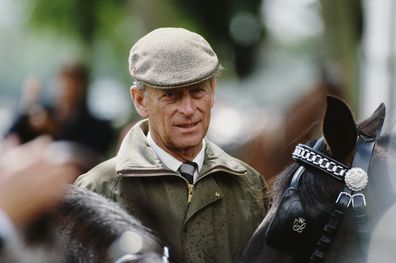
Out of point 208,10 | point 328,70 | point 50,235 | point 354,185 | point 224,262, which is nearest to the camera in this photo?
point 50,235

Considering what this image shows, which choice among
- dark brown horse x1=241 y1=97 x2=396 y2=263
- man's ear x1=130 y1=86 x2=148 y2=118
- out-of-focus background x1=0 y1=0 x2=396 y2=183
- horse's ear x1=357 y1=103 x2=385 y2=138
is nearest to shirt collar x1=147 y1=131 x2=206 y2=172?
man's ear x1=130 y1=86 x2=148 y2=118

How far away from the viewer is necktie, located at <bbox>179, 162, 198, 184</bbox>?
4.46 meters

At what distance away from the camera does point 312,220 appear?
3682 mm

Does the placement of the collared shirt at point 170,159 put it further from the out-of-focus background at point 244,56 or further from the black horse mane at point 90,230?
the black horse mane at point 90,230

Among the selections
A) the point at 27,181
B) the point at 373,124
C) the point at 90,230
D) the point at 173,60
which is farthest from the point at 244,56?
the point at 27,181

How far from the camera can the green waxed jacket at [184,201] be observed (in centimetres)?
429

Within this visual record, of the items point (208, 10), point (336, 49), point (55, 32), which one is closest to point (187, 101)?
point (336, 49)

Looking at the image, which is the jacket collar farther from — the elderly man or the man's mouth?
the man's mouth

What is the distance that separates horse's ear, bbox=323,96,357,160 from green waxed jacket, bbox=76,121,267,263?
28.9 inches

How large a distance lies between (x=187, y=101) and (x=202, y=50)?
0.75 feet

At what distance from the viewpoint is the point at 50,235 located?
2988 millimetres

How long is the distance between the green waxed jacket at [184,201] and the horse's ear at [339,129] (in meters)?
0.73

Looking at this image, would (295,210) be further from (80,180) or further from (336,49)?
(336,49)

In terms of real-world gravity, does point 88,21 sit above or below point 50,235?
below
